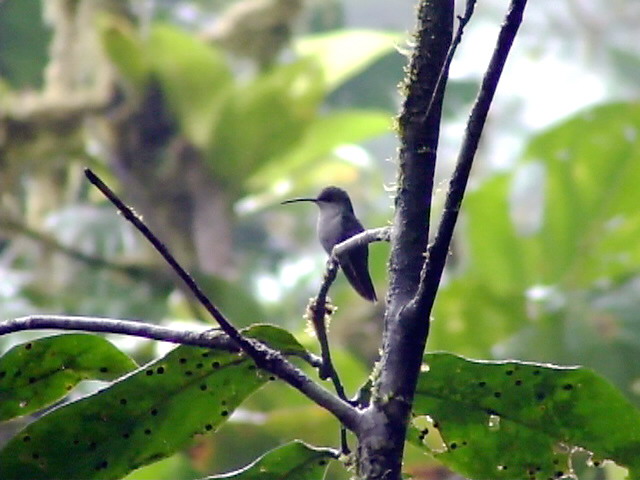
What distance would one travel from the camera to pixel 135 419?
1180mm

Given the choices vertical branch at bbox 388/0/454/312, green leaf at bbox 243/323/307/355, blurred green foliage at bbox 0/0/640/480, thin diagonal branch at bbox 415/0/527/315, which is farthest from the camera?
blurred green foliage at bbox 0/0/640/480

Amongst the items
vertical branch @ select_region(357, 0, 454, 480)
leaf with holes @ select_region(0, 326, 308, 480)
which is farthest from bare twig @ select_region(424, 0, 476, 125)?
leaf with holes @ select_region(0, 326, 308, 480)

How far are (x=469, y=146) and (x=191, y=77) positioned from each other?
12.3ft

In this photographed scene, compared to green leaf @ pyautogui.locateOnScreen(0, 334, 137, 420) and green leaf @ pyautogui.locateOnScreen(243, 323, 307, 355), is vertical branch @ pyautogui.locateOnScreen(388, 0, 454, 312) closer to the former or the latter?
green leaf @ pyautogui.locateOnScreen(243, 323, 307, 355)

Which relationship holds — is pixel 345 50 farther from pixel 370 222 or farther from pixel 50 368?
pixel 50 368

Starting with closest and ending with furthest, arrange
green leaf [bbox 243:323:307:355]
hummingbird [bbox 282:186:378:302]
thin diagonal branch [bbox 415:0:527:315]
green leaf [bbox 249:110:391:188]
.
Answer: thin diagonal branch [bbox 415:0:527:315]
green leaf [bbox 243:323:307:355]
hummingbird [bbox 282:186:378:302]
green leaf [bbox 249:110:391:188]

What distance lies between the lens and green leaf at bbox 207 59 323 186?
14.2 feet

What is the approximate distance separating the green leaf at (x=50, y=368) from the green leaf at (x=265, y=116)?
124 inches

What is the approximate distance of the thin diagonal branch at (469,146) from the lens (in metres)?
0.85

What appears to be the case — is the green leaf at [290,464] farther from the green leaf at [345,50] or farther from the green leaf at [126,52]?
the green leaf at [345,50]

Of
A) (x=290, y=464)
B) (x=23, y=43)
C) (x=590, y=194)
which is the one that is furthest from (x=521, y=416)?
(x=23, y=43)

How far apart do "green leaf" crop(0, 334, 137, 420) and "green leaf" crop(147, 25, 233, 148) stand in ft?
10.7

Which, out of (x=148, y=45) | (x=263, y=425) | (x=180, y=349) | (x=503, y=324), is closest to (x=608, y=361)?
(x=503, y=324)

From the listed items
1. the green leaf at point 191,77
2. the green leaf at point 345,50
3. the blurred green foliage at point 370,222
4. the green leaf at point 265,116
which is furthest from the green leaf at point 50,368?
the green leaf at point 345,50
